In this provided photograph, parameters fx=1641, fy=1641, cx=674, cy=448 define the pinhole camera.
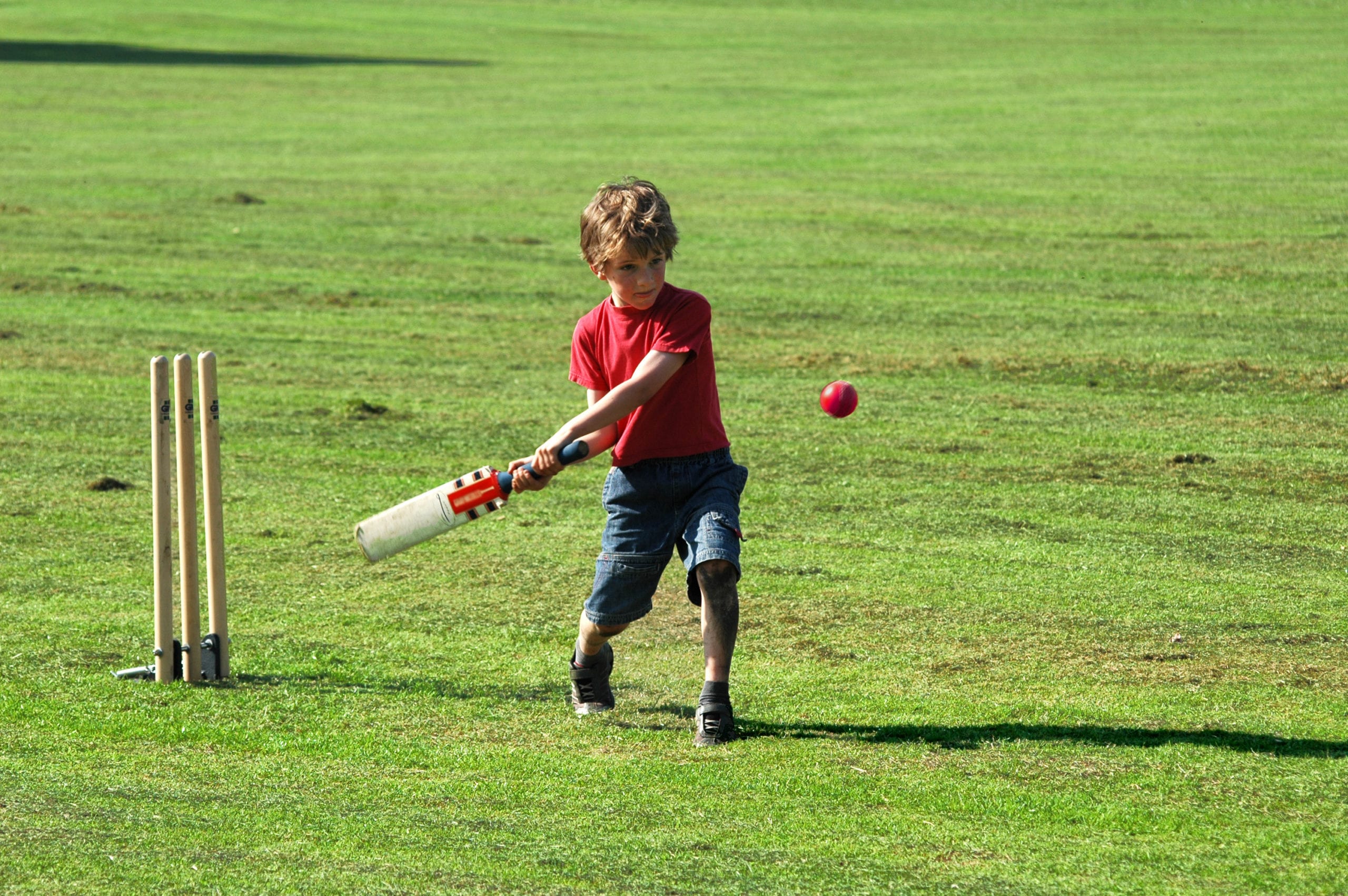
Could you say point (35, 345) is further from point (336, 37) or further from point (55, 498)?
point (336, 37)

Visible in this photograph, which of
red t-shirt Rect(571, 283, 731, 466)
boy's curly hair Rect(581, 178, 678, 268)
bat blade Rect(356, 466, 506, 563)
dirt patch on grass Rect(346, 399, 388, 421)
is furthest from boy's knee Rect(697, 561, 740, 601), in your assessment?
dirt patch on grass Rect(346, 399, 388, 421)

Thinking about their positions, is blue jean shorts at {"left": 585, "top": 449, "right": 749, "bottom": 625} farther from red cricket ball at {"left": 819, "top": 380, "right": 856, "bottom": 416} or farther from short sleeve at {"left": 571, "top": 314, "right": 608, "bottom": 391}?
red cricket ball at {"left": 819, "top": 380, "right": 856, "bottom": 416}

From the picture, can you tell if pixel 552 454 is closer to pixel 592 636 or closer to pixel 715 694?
pixel 592 636

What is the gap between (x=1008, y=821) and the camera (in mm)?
5402

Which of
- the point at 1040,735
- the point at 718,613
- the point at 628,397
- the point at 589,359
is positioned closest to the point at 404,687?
the point at 718,613

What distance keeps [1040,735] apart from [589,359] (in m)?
2.28

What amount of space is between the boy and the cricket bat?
0.25 m

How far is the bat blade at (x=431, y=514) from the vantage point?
6.59 meters

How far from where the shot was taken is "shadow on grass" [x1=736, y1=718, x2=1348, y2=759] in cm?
612

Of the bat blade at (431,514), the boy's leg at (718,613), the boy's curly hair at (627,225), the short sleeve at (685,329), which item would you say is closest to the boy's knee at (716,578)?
the boy's leg at (718,613)

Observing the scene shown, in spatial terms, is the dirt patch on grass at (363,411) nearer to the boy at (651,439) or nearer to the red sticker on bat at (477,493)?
the red sticker on bat at (477,493)

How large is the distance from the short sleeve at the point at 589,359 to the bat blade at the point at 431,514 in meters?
0.55

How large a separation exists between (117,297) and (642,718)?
42.8 ft

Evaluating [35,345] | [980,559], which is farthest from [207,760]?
[35,345]
